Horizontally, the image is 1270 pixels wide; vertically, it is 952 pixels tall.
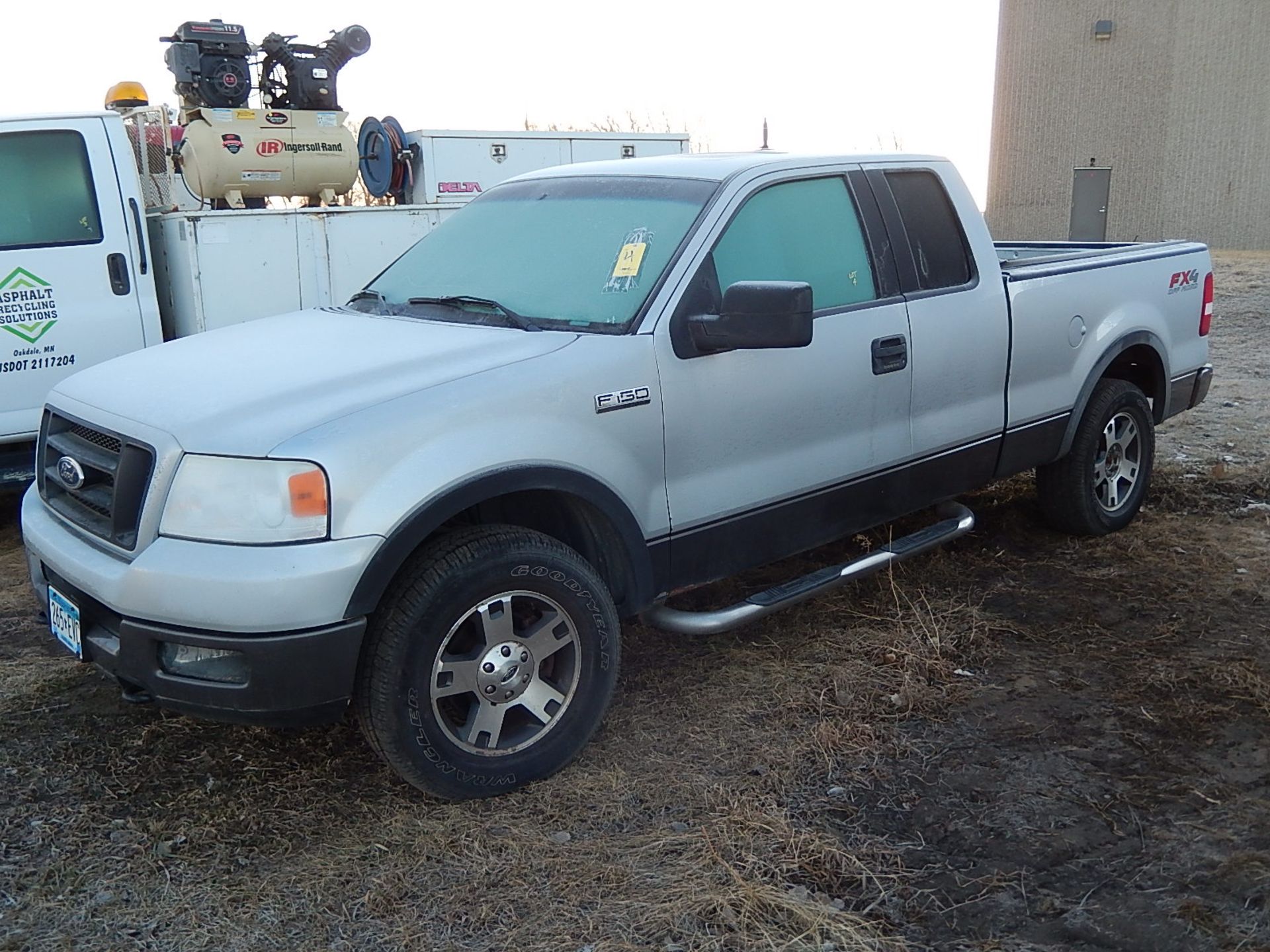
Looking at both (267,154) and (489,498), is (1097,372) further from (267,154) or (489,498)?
(267,154)

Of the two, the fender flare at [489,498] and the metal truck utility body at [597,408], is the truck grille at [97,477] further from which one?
the fender flare at [489,498]

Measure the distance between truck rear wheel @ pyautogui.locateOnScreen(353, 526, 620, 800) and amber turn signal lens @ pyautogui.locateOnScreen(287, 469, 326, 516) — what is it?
0.34 metres

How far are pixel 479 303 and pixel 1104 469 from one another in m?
3.26

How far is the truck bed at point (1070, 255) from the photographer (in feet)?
17.0

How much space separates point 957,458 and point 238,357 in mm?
2772

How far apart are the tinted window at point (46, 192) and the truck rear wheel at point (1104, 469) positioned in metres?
5.10

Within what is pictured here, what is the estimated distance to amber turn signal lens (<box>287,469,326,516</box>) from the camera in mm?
3031

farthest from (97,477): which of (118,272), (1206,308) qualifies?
(1206,308)

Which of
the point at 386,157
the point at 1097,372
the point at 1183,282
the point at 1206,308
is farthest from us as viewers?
the point at 386,157

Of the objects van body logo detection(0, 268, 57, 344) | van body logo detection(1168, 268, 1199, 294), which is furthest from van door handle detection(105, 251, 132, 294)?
van body logo detection(1168, 268, 1199, 294)

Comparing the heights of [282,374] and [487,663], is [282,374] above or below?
above

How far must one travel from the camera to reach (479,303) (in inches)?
159

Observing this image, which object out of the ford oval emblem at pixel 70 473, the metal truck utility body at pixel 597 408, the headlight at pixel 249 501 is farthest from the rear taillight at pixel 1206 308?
the ford oval emblem at pixel 70 473

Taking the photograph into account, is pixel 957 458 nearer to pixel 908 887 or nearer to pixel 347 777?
pixel 908 887
